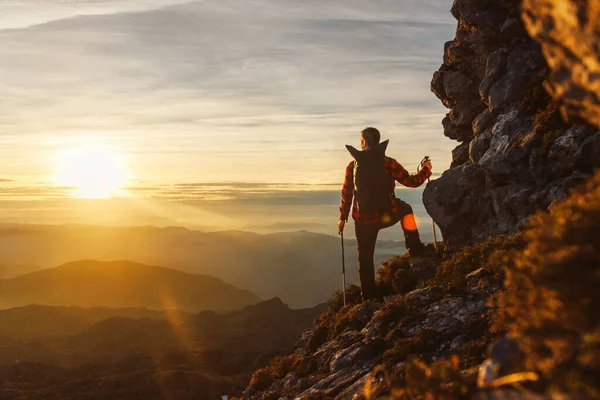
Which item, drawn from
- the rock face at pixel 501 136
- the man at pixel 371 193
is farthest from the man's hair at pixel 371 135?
the rock face at pixel 501 136

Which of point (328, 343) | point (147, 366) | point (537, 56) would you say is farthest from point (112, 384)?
point (537, 56)

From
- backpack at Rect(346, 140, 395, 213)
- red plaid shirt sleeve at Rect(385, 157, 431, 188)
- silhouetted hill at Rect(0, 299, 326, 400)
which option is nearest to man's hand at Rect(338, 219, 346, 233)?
backpack at Rect(346, 140, 395, 213)

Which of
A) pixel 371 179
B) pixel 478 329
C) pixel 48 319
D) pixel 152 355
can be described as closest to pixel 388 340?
pixel 478 329

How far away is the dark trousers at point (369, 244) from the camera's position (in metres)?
17.7

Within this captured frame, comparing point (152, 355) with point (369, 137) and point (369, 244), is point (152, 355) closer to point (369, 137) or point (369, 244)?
point (369, 244)

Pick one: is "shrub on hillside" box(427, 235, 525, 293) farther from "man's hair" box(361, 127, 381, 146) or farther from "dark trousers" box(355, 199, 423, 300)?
"man's hair" box(361, 127, 381, 146)

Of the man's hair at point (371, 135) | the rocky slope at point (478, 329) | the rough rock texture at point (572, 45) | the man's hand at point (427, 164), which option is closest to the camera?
the rocky slope at point (478, 329)

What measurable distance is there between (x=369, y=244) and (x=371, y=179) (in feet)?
7.71

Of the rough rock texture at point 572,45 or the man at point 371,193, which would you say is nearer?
the rough rock texture at point 572,45

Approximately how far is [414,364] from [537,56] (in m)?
14.1

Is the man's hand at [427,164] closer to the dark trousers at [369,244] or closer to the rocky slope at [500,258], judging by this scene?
the rocky slope at [500,258]

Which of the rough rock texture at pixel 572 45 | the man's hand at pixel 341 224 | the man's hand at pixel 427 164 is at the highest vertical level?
the man's hand at pixel 427 164

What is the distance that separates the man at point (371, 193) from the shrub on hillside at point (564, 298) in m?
12.0

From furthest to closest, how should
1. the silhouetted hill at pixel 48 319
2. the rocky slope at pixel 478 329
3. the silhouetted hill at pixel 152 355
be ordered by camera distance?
the silhouetted hill at pixel 48 319 → the silhouetted hill at pixel 152 355 → the rocky slope at pixel 478 329
